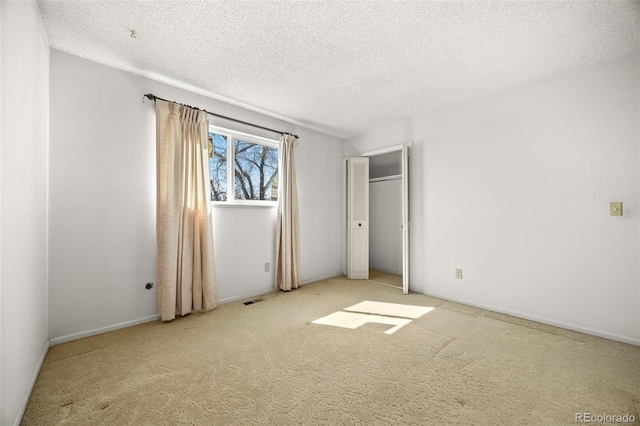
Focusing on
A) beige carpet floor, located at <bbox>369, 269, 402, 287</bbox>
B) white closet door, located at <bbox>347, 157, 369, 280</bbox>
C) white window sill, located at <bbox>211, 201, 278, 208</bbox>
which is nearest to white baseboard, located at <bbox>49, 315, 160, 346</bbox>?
white window sill, located at <bbox>211, 201, 278, 208</bbox>

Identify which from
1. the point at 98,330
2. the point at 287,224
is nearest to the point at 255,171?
the point at 287,224

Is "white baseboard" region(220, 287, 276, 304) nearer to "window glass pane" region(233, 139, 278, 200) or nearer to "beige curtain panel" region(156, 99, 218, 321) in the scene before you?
"beige curtain panel" region(156, 99, 218, 321)

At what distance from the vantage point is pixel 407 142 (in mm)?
4078

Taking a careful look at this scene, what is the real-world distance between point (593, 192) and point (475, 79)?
1.58 m

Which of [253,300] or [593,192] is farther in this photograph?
[253,300]

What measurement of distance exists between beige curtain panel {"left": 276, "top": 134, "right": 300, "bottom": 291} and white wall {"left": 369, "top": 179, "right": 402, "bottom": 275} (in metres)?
2.17

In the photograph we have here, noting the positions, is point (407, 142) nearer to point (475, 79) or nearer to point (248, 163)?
point (475, 79)

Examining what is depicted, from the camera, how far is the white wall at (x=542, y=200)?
2438 mm

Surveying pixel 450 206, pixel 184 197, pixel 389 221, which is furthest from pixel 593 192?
pixel 184 197

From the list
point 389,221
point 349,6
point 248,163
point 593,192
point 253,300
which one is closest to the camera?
point 349,6

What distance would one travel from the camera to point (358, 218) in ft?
15.6

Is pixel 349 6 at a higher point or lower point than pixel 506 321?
higher

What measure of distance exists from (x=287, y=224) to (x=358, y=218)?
1.42m

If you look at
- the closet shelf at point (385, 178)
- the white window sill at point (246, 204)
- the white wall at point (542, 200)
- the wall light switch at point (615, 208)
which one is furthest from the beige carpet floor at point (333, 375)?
the closet shelf at point (385, 178)
